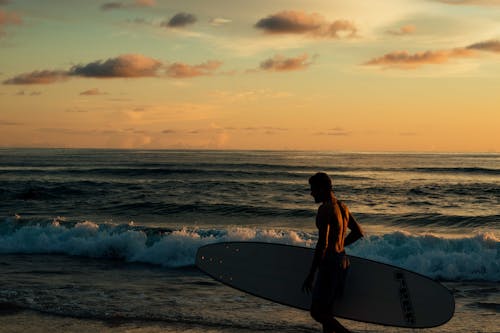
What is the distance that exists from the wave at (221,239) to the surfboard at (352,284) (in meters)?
5.61

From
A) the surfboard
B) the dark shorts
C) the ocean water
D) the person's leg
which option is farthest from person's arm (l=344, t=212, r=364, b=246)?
the ocean water

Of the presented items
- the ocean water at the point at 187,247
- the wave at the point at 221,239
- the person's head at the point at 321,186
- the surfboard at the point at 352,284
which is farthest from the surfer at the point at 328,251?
the wave at the point at 221,239

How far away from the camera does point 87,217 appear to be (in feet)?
73.3

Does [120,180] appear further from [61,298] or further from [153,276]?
[61,298]

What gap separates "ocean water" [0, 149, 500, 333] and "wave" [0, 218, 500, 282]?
3 centimetres

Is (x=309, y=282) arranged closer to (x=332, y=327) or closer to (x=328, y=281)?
(x=328, y=281)

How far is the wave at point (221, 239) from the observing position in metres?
12.8

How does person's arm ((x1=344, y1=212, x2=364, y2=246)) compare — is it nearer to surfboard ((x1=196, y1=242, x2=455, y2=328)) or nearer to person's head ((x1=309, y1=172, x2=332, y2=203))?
person's head ((x1=309, y1=172, x2=332, y2=203))

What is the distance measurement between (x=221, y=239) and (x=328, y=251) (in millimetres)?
10347

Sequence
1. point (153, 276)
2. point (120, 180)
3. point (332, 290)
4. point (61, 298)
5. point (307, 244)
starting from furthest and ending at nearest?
point (120, 180) < point (307, 244) < point (153, 276) < point (61, 298) < point (332, 290)

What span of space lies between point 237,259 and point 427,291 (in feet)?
8.37

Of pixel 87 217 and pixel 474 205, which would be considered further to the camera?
pixel 474 205

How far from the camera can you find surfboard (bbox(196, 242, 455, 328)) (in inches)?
272

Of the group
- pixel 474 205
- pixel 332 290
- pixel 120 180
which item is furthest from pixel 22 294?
pixel 120 180
